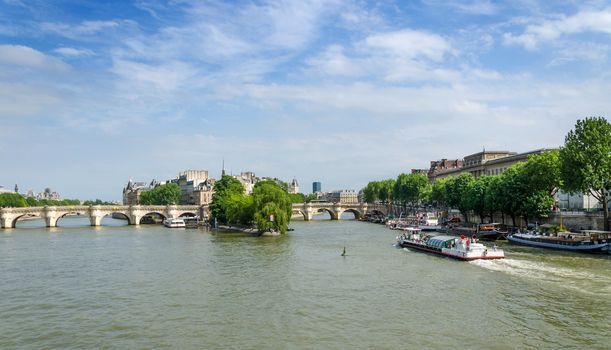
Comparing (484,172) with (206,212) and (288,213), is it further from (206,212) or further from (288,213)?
(206,212)

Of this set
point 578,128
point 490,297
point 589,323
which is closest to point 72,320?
point 490,297

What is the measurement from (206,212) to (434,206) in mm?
53910

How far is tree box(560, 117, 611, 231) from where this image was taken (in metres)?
59.2

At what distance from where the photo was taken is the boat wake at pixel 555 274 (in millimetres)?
36344

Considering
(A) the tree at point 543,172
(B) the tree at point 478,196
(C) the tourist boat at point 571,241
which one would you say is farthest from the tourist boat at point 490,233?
(B) the tree at point 478,196

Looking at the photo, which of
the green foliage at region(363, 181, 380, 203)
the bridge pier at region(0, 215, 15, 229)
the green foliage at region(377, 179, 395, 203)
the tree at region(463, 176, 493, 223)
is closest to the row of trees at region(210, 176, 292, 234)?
the tree at region(463, 176, 493, 223)

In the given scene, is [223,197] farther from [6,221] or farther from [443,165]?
[443,165]

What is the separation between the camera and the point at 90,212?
127 metres

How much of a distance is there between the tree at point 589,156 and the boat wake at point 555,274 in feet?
54.3

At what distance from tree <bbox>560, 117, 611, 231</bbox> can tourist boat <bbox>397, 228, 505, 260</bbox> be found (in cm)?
1395

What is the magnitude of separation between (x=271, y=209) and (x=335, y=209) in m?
73.2

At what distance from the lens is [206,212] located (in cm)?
13738

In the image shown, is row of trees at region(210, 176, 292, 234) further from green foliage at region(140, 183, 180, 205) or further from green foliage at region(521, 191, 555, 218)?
green foliage at region(140, 183, 180, 205)

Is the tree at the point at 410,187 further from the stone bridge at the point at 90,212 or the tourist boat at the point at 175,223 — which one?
the tourist boat at the point at 175,223
